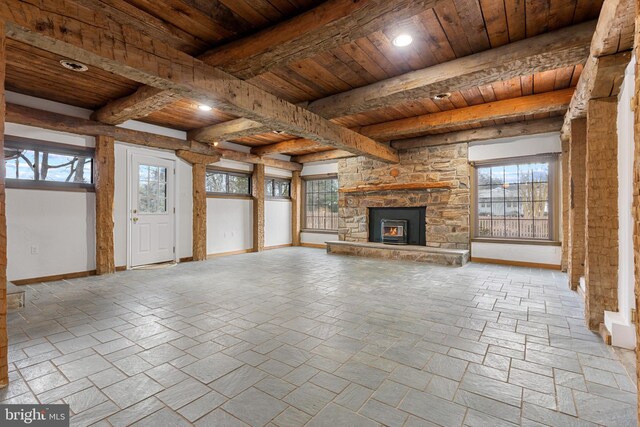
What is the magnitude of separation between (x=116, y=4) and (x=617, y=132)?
4119 millimetres

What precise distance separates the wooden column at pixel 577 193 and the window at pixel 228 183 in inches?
253

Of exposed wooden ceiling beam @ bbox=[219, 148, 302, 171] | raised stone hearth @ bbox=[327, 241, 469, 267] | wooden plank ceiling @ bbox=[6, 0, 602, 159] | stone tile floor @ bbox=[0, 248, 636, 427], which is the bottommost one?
stone tile floor @ bbox=[0, 248, 636, 427]

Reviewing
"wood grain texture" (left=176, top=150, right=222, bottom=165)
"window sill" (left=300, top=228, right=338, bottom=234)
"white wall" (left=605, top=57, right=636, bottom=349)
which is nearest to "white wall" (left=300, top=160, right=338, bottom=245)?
"window sill" (left=300, top=228, right=338, bottom=234)

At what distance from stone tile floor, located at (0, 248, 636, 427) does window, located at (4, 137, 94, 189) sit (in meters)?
1.60

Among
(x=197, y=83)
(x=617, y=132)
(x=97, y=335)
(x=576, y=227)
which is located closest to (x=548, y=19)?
(x=617, y=132)

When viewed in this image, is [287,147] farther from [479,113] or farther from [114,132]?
[479,113]

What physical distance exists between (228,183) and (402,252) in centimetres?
439

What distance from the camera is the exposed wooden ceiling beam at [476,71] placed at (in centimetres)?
251

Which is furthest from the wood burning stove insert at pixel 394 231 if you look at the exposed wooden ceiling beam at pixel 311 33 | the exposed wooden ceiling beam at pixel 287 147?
the exposed wooden ceiling beam at pixel 311 33

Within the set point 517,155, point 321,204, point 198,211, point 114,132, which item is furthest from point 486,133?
point 114,132

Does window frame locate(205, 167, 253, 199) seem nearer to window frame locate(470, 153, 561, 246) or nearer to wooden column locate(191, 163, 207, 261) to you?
wooden column locate(191, 163, 207, 261)

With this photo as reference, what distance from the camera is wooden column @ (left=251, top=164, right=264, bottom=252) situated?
25.1ft

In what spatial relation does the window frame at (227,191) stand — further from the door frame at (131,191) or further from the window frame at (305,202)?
the window frame at (305,202)

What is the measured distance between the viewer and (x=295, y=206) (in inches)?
349
